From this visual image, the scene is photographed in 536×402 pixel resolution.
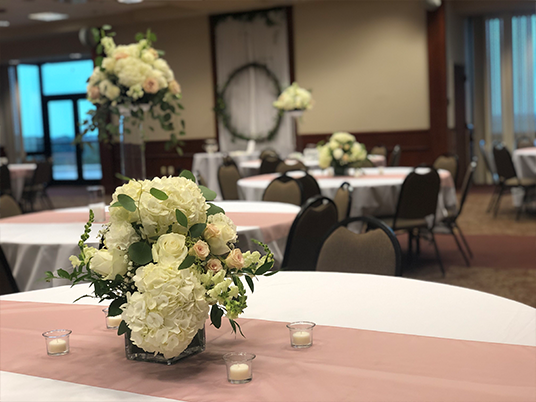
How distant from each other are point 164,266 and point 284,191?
3.25 metres

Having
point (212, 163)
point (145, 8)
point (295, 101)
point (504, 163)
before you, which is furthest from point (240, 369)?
point (145, 8)

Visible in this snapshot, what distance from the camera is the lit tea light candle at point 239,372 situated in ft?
4.05

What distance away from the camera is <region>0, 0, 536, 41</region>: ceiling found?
11391 millimetres

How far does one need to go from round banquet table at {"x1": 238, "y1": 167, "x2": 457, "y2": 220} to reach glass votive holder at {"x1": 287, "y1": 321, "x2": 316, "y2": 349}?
370cm

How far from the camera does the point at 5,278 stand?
269 centimetres

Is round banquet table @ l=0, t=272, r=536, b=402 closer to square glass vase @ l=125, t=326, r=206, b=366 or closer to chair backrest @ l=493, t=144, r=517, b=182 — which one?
square glass vase @ l=125, t=326, r=206, b=366

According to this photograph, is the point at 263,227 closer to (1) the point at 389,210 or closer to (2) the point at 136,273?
(2) the point at 136,273

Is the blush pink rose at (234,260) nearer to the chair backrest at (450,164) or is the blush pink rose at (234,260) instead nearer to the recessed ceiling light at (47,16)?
the chair backrest at (450,164)

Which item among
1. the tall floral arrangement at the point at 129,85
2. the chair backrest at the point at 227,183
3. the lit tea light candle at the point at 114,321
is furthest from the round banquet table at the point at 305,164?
the lit tea light candle at the point at 114,321

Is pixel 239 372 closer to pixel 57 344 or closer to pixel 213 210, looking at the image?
pixel 213 210

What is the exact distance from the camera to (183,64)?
12.9m

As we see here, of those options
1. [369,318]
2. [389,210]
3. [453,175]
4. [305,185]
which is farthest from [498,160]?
[369,318]

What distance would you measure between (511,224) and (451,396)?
687 centimetres

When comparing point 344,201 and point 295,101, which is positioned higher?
point 295,101
